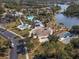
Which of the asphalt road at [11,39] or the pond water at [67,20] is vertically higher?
the asphalt road at [11,39]

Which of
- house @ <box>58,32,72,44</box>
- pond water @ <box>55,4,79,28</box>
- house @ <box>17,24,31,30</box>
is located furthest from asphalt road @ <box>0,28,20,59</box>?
pond water @ <box>55,4,79,28</box>

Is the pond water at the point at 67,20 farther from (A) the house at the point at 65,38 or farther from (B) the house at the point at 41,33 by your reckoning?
(A) the house at the point at 65,38

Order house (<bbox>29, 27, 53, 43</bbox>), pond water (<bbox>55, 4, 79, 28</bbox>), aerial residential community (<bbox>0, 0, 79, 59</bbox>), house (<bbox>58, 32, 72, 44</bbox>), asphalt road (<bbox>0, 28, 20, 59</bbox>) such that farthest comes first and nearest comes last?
pond water (<bbox>55, 4, 79, 28</bbox>), house (<bbox>29, 27, 53, 43</bbox>), house (<bbox>58, 32, 72, 44</bbox>), asphalt road (<bbox>0, 28, 20, 59</bbox>), aerial residential community (<bbox>0, 0, 79, 59</bbox>)

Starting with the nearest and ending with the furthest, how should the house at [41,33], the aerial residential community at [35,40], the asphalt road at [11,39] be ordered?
Answer: the aerial residential community at [35,40] → the asphalt road at [11,39] → the house at [41,33]

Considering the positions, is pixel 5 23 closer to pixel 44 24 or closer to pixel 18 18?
pixel 18 18

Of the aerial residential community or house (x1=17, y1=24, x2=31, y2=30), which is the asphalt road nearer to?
the aerial residential community

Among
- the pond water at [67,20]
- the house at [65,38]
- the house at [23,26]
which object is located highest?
the house at [65,38]

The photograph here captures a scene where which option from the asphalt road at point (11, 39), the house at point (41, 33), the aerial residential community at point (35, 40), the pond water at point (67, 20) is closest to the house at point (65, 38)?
the aerial residential community at point (35, 40)

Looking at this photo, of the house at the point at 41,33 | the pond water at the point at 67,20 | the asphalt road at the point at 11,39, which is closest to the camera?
the asphalt road at the point at 11,39

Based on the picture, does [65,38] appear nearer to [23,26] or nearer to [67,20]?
[23,26]
